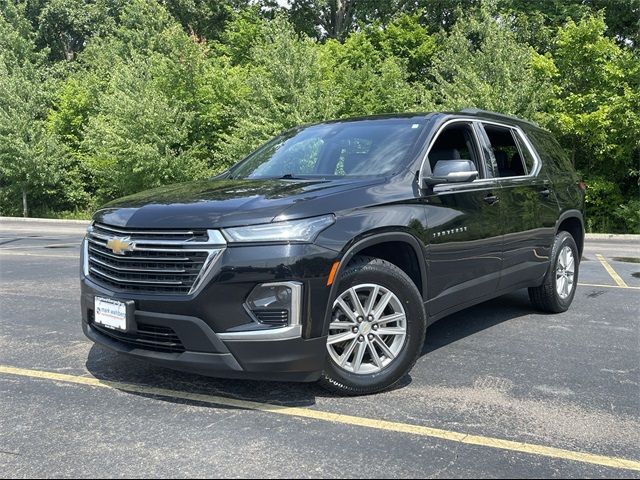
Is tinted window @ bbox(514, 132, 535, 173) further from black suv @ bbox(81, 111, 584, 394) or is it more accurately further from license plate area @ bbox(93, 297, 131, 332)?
license plate area @ bbox(93, 297, 131, 332)

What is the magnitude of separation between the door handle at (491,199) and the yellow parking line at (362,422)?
2.07 m

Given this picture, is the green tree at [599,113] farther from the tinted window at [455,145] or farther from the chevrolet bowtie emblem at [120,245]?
the chevrolet bowtie emblem at [120,245]

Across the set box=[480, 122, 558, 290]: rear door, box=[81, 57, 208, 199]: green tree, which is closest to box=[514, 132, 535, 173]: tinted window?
box=[480, 122, 558, 290]: rear door

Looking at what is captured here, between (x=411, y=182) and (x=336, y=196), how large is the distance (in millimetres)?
742

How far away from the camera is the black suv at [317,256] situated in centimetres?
325

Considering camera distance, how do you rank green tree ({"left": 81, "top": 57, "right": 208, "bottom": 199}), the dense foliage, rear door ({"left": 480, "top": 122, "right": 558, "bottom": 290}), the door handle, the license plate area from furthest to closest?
green tree ({"left": 81, "top": 57, "right": 208, "bottom": 199}) < the dense foliage < rear door ({"left": 480, "top": 122, "right": 558, "bottom": 290}) < the door handle < the license plate area

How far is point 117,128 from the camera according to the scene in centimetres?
2344

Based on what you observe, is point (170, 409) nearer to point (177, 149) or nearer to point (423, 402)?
point (423, 402)

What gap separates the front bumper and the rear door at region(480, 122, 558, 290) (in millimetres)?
2197

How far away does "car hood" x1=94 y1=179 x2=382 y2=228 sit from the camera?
3289 millimetres

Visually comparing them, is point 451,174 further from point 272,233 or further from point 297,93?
point 297,93

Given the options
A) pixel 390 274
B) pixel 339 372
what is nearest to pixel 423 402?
pixel 339 372

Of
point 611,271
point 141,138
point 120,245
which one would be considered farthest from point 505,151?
point 141,138

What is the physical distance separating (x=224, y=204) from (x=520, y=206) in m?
2.82
